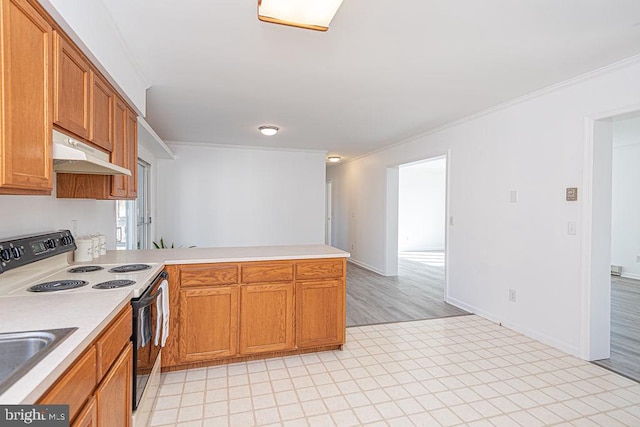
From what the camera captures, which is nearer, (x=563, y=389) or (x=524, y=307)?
(x=563, y=389)

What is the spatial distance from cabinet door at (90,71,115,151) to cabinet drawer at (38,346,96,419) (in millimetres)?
1308

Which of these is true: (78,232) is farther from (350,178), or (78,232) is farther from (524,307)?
(350,178)

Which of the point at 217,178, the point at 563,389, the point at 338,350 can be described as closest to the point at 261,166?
the point at 217,178

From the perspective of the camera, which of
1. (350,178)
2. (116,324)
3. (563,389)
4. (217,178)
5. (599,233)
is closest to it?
(116,324)

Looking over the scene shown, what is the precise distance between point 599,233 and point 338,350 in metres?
2.43

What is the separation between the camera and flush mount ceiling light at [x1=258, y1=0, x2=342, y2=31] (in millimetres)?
1629

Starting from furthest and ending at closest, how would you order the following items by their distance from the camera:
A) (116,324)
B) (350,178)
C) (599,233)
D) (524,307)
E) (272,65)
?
(350,178)
(524,307)
(599,233)
(272,65)
(116,324)

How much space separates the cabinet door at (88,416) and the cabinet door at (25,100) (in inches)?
31.4

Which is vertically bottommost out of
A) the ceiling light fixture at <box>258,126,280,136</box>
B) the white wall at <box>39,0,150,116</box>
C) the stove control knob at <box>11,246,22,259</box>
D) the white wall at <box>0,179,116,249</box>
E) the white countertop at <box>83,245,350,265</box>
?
the white countertop at <box>83,245,350,265</box>

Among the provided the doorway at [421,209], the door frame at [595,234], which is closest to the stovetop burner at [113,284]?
the door frame at [595,234]

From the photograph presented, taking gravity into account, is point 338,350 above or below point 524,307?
below

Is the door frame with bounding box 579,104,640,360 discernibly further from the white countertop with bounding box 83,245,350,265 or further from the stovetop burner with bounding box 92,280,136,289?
the stovetop burner with bounding box 92,280,136,289

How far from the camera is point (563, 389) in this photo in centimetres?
236

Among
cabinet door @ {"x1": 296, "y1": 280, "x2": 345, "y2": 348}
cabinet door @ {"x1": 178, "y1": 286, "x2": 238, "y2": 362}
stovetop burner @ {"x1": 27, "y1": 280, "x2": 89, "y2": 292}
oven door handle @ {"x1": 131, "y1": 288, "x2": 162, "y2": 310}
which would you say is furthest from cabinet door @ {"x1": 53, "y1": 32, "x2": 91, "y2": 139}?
cabinet door @ {"x1": 296, "y1": 280, "x2": 345, "y2": 348}
